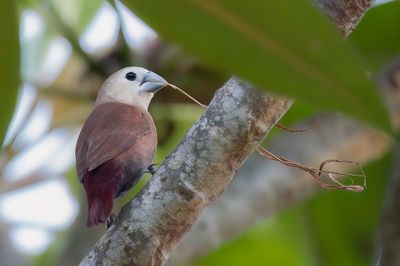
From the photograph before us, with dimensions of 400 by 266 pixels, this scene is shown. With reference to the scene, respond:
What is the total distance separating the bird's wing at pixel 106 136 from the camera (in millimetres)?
2178

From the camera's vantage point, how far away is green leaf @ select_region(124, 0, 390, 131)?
699 millimetres

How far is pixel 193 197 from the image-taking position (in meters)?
1.53

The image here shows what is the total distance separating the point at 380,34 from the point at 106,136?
206 cm

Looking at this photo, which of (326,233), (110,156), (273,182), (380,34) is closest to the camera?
(110,156)

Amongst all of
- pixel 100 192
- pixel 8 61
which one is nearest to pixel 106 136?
pixel 100 192

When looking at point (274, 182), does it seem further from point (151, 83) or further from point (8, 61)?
point (8, 61)

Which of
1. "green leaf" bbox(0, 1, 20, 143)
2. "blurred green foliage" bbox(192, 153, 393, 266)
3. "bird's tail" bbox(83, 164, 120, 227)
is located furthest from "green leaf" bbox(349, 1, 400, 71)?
"green leaf" bbox(0, 1, 20, 143)

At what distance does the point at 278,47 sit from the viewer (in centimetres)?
75

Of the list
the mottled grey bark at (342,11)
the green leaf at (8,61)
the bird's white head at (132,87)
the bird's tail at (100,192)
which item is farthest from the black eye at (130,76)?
the green leaf at (8,61)

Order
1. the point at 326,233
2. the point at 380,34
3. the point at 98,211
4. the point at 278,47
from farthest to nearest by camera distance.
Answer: the point at 326,233 → the point at 380,34 → the point at 98,211 → the point at 278,47

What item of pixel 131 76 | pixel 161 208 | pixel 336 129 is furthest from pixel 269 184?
pixel 161 208

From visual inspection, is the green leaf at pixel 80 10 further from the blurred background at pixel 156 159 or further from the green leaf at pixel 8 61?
the green leaf at pixel 8 61

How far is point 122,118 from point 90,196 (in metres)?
0.29

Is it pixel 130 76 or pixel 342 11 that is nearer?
pixel 342 11
